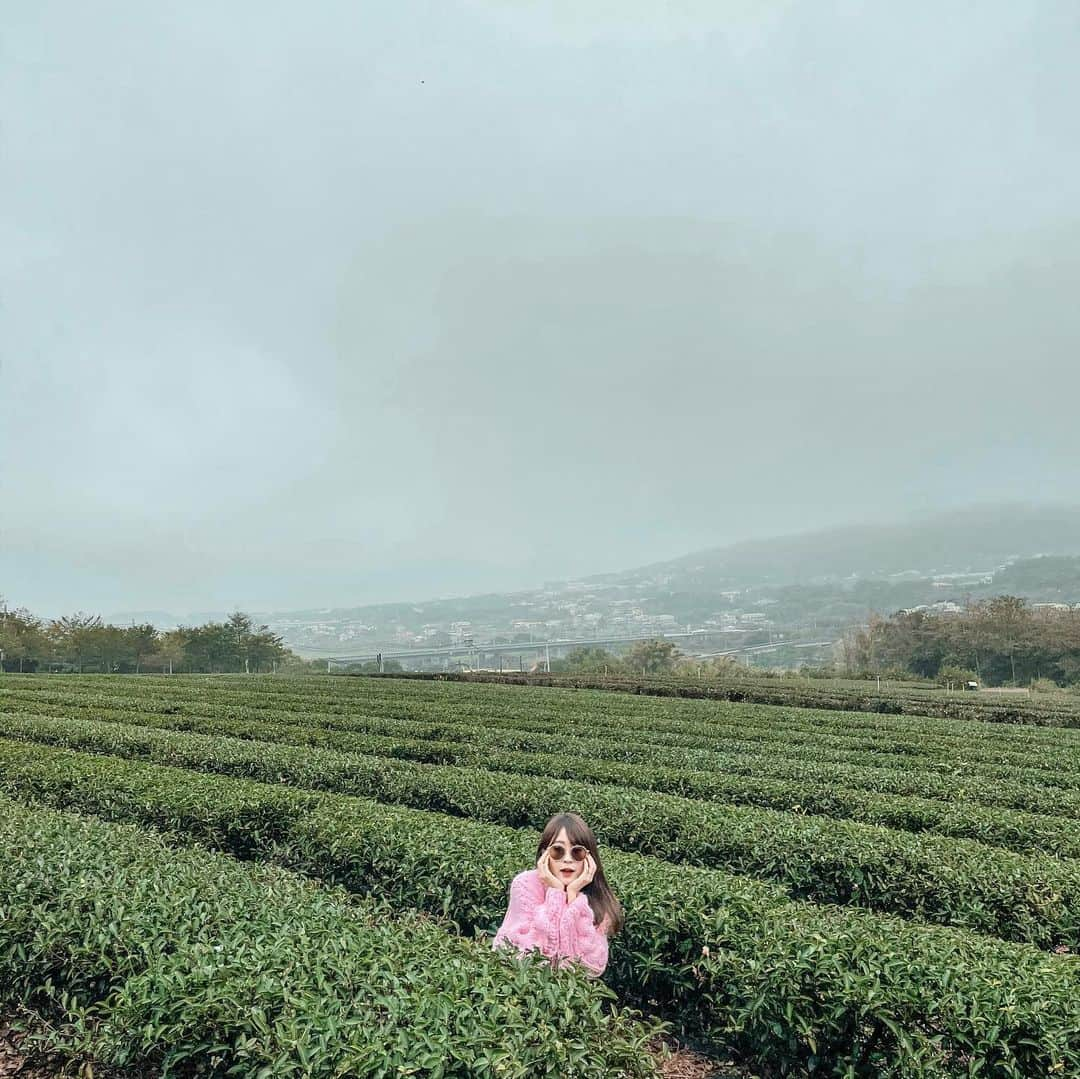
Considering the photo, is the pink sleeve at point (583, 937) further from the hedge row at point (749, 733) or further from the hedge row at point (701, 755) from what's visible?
the hedge row at point (749, 733)

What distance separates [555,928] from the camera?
366 centimetres

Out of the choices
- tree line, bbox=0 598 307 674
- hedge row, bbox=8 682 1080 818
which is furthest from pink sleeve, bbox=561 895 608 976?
tree line, bbox=0 598 307 674

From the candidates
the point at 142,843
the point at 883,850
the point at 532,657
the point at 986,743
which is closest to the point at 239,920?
the point at 142,843

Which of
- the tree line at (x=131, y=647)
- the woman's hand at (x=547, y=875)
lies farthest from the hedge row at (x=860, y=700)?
the tree line at (x=131, y=647)

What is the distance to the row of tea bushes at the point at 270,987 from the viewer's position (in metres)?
2.61

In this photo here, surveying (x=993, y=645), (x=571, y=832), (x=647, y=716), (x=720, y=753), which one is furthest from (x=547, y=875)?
(x=993, y=645)

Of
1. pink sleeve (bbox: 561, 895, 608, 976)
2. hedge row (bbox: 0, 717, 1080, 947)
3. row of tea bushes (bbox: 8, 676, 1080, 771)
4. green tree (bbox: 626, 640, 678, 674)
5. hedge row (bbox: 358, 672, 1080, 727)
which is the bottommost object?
green tree (bbox: 626, 640, 678, 674)

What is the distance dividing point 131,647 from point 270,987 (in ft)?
214

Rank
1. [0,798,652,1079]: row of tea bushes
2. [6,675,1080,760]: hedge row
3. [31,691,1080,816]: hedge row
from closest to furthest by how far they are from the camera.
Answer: [0,798,652,1079]: row of tea bushes, [31,691,1080,816]: hedge row, [6,675,1080,760]: hedge row

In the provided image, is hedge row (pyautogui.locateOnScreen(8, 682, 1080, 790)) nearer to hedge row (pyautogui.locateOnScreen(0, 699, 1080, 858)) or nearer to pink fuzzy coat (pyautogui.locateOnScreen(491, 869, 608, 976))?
hedge row (pyautogui.locateOnScreen(0, 699, 1080, 858))

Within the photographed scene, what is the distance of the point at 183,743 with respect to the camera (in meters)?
11.1

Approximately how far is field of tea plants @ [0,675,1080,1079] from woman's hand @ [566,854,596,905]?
52 cm

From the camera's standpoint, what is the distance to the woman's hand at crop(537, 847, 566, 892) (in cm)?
377

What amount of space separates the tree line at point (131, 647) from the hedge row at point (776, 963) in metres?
57.4
